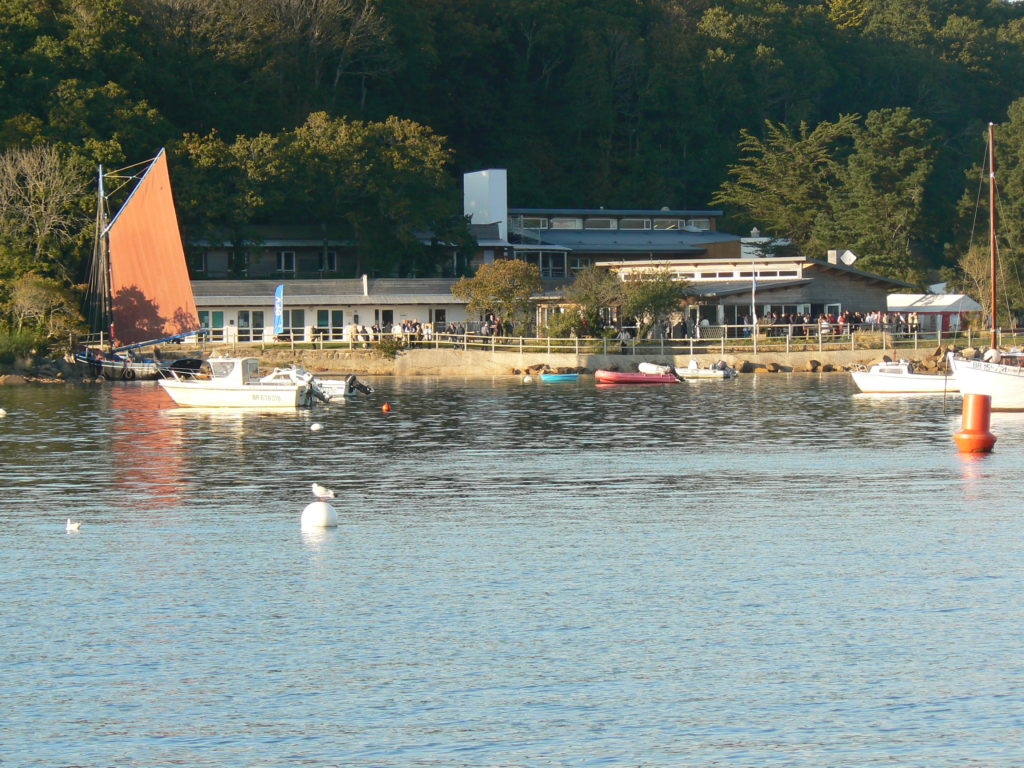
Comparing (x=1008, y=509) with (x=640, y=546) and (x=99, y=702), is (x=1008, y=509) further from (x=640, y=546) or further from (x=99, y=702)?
(x=99, y=702)

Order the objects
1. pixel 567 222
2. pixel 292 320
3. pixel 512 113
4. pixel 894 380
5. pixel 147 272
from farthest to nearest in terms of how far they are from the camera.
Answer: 1. pixel 512 113
2. pixel 567 222
3. pixel 292 320
4. pixel 147 272
5. pixel 894 380

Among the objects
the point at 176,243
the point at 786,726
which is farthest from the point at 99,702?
the point at 176,243

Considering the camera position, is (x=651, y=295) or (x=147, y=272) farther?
(x=651, y=295)

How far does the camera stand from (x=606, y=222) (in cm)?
11231

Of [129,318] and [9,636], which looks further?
[129,318]

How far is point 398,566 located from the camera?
23.5 m

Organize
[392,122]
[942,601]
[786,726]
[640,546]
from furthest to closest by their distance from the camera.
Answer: [392,122] < [640,546] < [942,601] < [786,726]

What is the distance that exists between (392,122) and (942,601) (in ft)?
266

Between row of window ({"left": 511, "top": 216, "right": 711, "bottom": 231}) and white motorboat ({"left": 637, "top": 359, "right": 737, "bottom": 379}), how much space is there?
1602 inches

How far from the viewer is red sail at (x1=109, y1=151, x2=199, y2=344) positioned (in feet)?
217

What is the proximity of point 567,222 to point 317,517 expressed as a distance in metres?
86.5

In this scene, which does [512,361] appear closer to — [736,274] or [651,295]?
[651,295]

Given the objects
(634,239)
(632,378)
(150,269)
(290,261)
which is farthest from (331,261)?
(632,378)

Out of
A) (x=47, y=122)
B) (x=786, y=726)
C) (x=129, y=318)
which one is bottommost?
(x=786, y=726)
